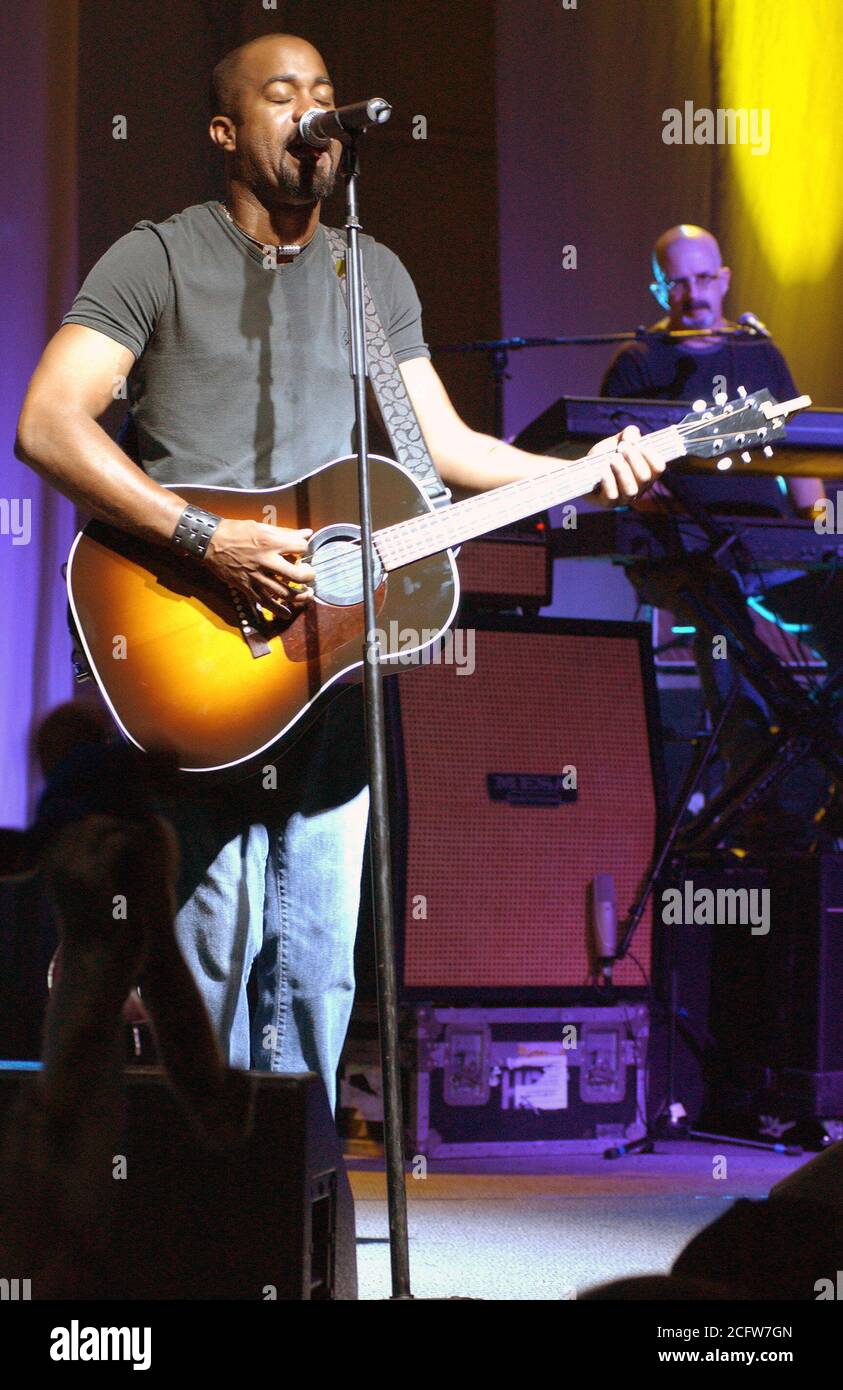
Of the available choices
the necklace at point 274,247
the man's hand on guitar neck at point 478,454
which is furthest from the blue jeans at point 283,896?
the necklace at point 274,247

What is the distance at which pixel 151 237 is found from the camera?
2.29m

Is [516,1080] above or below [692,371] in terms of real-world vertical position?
below

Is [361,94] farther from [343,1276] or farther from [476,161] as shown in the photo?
[343,1276]

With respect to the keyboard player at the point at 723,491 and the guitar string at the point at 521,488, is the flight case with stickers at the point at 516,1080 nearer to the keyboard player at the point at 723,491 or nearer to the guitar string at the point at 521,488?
the keyboard player at the point at 723,491

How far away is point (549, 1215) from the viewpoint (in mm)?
2980

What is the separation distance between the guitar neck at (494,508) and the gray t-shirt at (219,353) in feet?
0.60

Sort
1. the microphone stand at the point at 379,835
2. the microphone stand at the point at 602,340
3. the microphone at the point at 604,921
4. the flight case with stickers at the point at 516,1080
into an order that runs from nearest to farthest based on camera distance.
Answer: the microphone stand at the point at 379,835, the flight case with stickers at the point at 516,1080, the microphone at the point at 604,921, the microphone stand at the point at 602,340

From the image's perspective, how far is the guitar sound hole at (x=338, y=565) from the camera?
2.24 metres

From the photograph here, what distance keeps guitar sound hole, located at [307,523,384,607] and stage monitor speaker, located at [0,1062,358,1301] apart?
77cm

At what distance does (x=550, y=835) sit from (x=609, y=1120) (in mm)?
757

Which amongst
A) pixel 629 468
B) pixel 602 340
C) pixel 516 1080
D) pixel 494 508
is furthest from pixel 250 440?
pixel 602 340

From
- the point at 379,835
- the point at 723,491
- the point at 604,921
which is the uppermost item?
the point at 723,491

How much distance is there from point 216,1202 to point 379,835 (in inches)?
19.5
